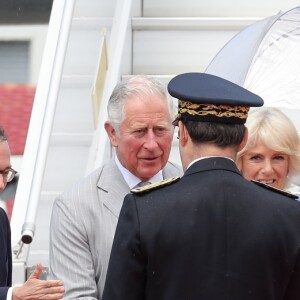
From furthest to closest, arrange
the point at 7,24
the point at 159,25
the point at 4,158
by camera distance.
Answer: the point at 7,24 < the point at 159,25 < the point at 4,158

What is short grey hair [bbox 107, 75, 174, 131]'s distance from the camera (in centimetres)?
379

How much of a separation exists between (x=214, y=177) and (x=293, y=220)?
0.78ft

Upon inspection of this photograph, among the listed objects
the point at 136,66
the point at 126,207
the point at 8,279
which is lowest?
the point at 8,279

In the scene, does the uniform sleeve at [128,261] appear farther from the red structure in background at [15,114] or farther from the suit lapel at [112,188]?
the red structure in background at [15,114]

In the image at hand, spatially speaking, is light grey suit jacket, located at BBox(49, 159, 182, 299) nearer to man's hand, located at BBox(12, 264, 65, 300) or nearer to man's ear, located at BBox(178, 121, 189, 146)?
man's hand, located at BBox(12, 264, 65, 300)

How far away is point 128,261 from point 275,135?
4.76 feet

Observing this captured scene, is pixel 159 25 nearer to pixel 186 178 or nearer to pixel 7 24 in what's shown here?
pixel 7 24

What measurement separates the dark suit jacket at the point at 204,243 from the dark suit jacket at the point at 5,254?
97 centimetres

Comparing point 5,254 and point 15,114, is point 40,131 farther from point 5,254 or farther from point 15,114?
point 15,114

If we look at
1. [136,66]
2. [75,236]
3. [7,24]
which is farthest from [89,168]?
[7,24]

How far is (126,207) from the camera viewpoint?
3.09m

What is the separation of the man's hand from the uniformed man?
47cm

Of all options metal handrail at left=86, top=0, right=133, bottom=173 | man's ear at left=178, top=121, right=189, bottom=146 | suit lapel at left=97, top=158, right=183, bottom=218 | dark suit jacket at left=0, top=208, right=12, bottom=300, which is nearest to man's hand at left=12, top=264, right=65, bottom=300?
dark suit jacket at left=0, top=208, right=12, bottom=300

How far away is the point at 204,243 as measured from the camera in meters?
3.01
